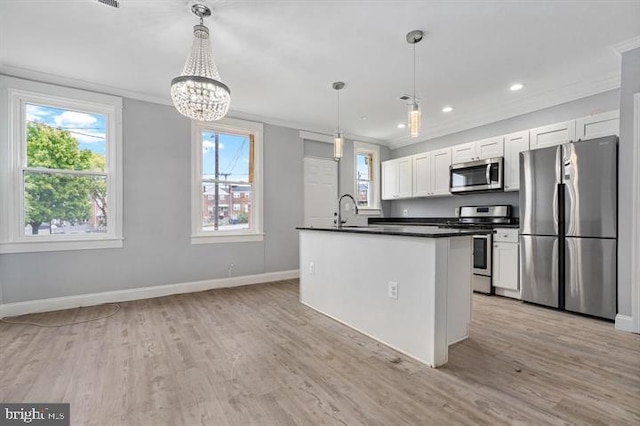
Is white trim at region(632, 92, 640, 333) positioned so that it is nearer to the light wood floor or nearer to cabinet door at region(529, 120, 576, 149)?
the light wood floor

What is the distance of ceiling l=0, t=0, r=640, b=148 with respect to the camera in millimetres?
2316

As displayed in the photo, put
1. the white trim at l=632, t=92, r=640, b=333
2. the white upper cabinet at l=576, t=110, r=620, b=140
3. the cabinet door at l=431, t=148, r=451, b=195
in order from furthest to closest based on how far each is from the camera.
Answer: the cabinet door at l=431, t=148, r=451, b=195, the white upper cabinet at l=576, t=110, r=620, b=140, the white trim at l=632, t=92, r=640, b=333

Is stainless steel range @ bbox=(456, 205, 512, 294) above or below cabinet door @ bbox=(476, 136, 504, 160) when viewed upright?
below

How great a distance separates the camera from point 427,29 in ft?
8.38

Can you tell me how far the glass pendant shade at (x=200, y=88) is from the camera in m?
2.11

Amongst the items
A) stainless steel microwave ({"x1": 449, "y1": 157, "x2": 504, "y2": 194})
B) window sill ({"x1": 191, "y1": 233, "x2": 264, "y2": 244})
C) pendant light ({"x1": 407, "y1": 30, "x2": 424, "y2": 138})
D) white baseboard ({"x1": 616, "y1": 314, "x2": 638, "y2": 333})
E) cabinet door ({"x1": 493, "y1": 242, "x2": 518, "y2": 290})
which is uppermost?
pendant light ({"x1": 407, "y1": 30, "x2": 424, "y2": 138})

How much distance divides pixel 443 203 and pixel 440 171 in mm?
669

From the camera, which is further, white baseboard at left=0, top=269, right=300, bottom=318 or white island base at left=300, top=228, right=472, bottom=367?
white baseboard at left=0, top=269, right=300, bottom=318

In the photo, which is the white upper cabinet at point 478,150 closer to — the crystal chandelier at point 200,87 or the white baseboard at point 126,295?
the white baseboard at point 126,295

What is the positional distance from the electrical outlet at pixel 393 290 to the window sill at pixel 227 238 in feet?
9.63

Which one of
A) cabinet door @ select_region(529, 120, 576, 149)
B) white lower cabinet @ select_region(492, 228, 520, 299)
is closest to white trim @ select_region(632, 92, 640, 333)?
cabinet door @ select_region(529, 120, 576, 149)

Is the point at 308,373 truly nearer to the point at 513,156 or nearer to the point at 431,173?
the point at 513,156
